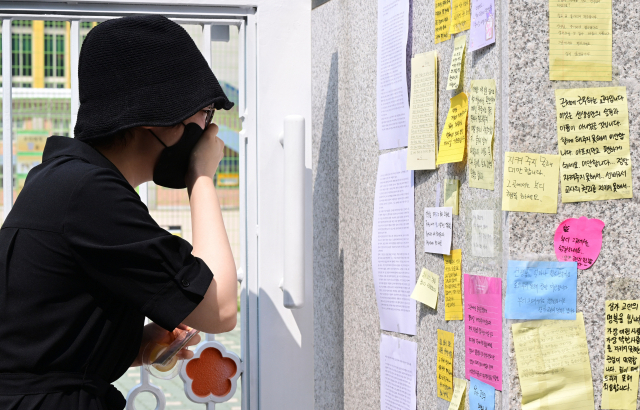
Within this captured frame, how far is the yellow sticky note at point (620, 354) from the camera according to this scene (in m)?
1.12

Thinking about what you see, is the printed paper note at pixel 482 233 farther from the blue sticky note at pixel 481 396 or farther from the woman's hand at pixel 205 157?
the woman's hand at pixel 205 157

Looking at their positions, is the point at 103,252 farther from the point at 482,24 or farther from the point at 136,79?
the point at 482,24

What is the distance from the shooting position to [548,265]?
1.11 meters

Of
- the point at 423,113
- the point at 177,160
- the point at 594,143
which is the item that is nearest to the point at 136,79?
the point at 177,160

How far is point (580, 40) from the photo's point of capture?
1.11 meters

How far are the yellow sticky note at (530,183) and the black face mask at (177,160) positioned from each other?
60 centimetres

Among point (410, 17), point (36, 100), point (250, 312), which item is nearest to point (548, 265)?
point (410, 17)

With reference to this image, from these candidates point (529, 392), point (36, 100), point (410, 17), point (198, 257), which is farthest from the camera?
point (36, 100)

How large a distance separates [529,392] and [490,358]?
0.28 feet

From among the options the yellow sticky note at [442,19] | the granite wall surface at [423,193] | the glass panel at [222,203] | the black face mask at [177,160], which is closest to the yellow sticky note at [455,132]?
the granite wall surface at [423,193]

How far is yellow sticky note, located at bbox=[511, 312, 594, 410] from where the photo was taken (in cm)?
110

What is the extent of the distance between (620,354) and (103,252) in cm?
84

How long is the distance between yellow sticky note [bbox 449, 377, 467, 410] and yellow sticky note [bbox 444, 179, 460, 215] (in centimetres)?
30

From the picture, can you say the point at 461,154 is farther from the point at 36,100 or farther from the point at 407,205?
the point at 36,100
